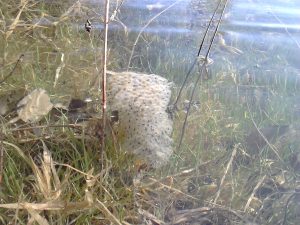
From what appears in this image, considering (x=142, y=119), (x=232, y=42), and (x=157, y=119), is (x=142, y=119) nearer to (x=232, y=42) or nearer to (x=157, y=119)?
(x=157, y=119)

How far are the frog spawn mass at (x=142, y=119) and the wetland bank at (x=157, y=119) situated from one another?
2cm

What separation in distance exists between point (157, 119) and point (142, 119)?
0.11 feet

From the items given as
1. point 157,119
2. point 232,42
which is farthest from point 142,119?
point 232,42

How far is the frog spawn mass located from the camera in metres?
1.04

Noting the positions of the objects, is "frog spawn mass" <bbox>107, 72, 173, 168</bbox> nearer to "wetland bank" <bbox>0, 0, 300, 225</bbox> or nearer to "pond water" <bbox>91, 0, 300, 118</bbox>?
"wetland bank" <bbox>0, 0, 300, 225</bbox>

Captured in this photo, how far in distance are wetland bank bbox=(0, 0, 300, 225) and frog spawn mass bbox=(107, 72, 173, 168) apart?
2 cm

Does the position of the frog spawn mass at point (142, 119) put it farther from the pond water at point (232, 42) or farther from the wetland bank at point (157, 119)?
the pond water at point (232, 42)

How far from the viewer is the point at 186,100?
3.91ft

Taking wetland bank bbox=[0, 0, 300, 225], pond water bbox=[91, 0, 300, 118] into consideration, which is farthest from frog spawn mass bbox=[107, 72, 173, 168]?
pond water bbox=[91, 0, 300, 118]

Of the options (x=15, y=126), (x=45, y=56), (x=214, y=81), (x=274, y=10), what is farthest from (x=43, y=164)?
(x=274, y=10)

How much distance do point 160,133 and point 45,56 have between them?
39 cm

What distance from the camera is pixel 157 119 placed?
3.46 ft

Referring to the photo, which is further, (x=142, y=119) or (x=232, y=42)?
(x=232, y=42)

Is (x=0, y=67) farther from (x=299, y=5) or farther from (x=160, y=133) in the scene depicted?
(x=299, y=5)
